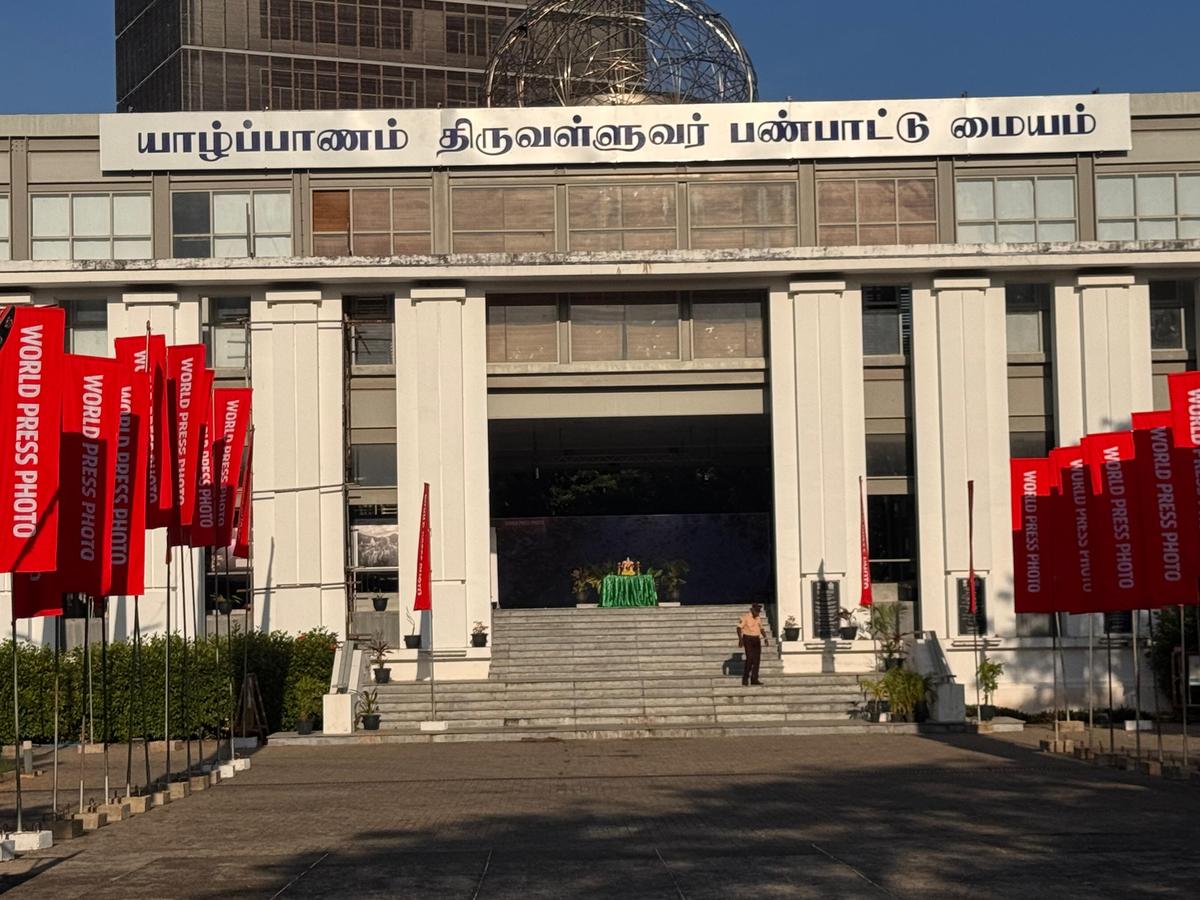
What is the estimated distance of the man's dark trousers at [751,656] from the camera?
36500 millimetres

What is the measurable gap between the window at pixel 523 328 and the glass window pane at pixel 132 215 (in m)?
7.94

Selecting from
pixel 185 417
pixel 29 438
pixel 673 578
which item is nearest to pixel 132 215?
pixel 185 417

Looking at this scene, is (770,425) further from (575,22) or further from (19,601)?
(19,601)

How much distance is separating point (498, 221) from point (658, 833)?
81.4 feet

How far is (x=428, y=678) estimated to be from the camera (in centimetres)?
3891

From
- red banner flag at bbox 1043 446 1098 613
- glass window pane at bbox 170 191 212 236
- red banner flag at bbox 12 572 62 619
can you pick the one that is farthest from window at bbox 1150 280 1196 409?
red banner flag at bbox 12 572 62 619

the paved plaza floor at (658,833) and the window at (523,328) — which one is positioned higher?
the window at (523,328)

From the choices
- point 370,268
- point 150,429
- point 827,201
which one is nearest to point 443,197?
point 370,268

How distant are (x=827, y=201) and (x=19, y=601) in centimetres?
2458

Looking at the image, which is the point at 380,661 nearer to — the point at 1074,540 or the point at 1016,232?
the point at 1074,540

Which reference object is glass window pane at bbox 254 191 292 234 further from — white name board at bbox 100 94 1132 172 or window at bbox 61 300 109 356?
window at bbox 61 300 109 356

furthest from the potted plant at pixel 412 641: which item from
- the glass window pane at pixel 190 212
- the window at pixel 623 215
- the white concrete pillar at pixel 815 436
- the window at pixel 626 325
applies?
the glass window pane at pixel 190 212

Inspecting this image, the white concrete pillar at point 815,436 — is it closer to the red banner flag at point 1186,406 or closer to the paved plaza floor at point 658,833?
the paved plaza floor at point 658,833

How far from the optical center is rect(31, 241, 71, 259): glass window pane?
133 ft
